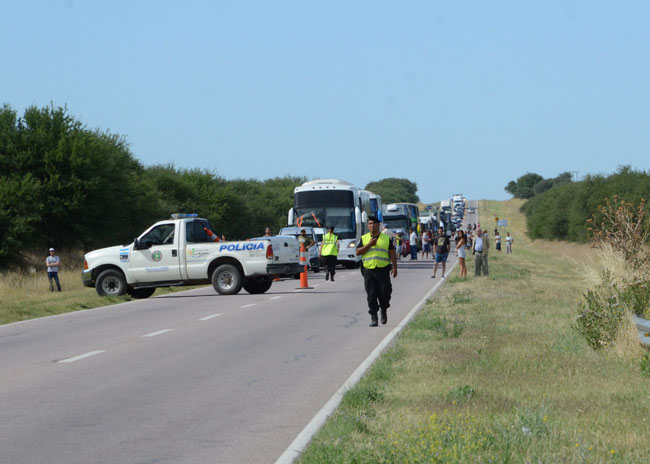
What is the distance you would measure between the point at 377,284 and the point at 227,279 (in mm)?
11293

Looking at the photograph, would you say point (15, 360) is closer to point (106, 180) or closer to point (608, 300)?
point (608, 300)

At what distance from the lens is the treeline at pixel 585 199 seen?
7331 centimetres

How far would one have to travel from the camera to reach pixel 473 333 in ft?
48.3

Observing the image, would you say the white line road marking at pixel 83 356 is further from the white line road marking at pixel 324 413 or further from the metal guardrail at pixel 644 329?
the metal guardrail at pixel 644 329

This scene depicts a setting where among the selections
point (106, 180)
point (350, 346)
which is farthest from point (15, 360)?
point (106, 180)

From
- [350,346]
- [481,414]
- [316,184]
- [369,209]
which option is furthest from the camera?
[369,209]

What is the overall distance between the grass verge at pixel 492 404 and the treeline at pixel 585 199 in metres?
47.1

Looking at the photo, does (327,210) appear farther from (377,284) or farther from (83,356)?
(83,356)

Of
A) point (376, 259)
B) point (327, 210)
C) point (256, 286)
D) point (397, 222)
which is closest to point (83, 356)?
point (376, 259)

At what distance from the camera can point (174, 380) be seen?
36.2ft

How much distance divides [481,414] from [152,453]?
2642 millimetres

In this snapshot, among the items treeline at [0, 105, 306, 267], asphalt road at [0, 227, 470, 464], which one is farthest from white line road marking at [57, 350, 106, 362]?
treeline at [0, 105, 306, 267]

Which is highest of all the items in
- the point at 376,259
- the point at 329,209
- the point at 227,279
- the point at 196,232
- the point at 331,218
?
the point at 329,209

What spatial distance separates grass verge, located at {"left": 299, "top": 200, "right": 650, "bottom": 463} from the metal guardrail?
352mm
